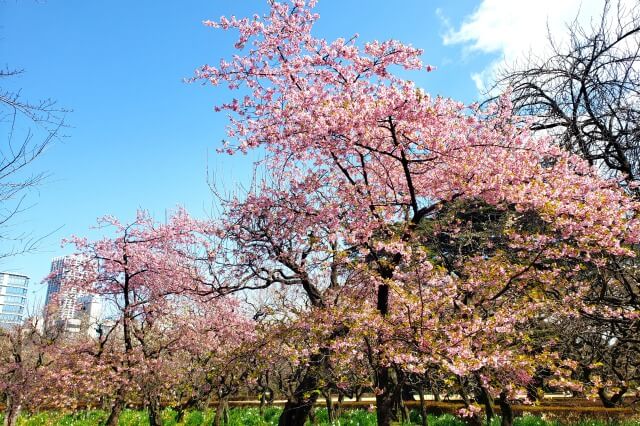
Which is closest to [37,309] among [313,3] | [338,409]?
[338,409]

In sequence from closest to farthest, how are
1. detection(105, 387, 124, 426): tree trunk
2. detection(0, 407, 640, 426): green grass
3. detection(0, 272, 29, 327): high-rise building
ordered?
detection(0, 407, 640, 426): green grass → detection(105, 387, 124, 426): tree trunk → detection(0, 272, 29, 327): high-rise building

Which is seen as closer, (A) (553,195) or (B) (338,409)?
(A) (553,195)

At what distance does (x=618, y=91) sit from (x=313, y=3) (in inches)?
207

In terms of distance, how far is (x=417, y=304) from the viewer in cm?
585

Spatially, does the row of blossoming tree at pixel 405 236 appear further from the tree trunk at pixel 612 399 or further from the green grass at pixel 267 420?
the tree trunk at pixel 612 399

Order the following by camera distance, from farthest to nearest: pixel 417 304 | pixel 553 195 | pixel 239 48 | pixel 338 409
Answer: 1. pixel 338 409
2. pixel 239 48
3. pixel 553 195
4. pixel 417 304

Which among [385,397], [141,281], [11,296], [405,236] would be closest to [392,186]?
[405,236]

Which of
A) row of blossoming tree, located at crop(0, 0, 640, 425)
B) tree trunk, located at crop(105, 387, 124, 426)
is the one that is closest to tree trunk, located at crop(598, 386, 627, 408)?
row of blossoming tree, located at crop(0, 0, 640, 425)

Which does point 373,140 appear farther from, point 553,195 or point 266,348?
point 266,348

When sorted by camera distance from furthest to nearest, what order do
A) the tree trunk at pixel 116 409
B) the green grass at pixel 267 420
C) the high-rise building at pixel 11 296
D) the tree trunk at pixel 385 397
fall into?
the high-rise building at pixel 11 296 → the tree trunk at pixel 116 409 → the green grass at pixel 267 420 → the tree trunk at pixel 385 397

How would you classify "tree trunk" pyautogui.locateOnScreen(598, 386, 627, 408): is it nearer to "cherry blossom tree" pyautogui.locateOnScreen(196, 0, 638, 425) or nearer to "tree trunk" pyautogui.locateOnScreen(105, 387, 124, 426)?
"cherry blossom tree" pyautogui.locateOnScreen(196, 0, 638, 425)

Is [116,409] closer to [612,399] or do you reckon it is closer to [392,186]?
[392,186]

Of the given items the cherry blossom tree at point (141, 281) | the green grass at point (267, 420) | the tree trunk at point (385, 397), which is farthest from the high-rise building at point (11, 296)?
the tree trunk at point (385, 397)

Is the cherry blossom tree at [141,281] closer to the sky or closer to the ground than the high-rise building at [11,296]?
closer to the ground
